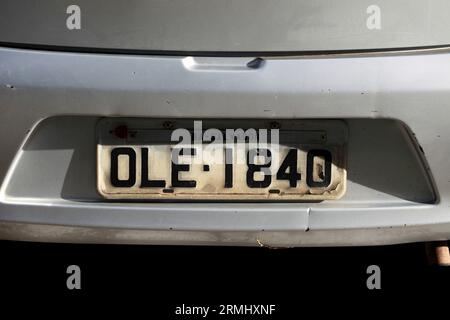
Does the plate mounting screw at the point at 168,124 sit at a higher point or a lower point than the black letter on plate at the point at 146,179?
higher

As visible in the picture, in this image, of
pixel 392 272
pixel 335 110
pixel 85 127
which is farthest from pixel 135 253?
pixel 335 110

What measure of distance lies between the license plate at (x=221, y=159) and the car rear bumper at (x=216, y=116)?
3cm

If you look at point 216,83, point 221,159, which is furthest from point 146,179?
point 216,83

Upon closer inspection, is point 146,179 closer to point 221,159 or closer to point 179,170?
point 179,170

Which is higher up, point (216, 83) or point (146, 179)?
point (216, 83)

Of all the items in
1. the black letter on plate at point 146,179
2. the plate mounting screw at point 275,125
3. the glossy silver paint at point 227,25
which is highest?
the glossy silver paint at point 227,25

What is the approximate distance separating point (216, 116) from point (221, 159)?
0.38ft

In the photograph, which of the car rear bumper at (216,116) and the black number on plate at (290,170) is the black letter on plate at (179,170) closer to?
the car rear bumper at (216,116)

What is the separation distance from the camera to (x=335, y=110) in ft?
6.73

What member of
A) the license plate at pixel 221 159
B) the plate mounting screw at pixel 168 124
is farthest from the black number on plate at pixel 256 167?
the plate mounting screw at pixel 168 124

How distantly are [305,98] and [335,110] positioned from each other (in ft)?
0.27

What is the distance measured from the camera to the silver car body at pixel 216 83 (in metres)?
2.04

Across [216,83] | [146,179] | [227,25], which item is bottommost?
[146,179]

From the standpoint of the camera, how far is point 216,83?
204 cm
